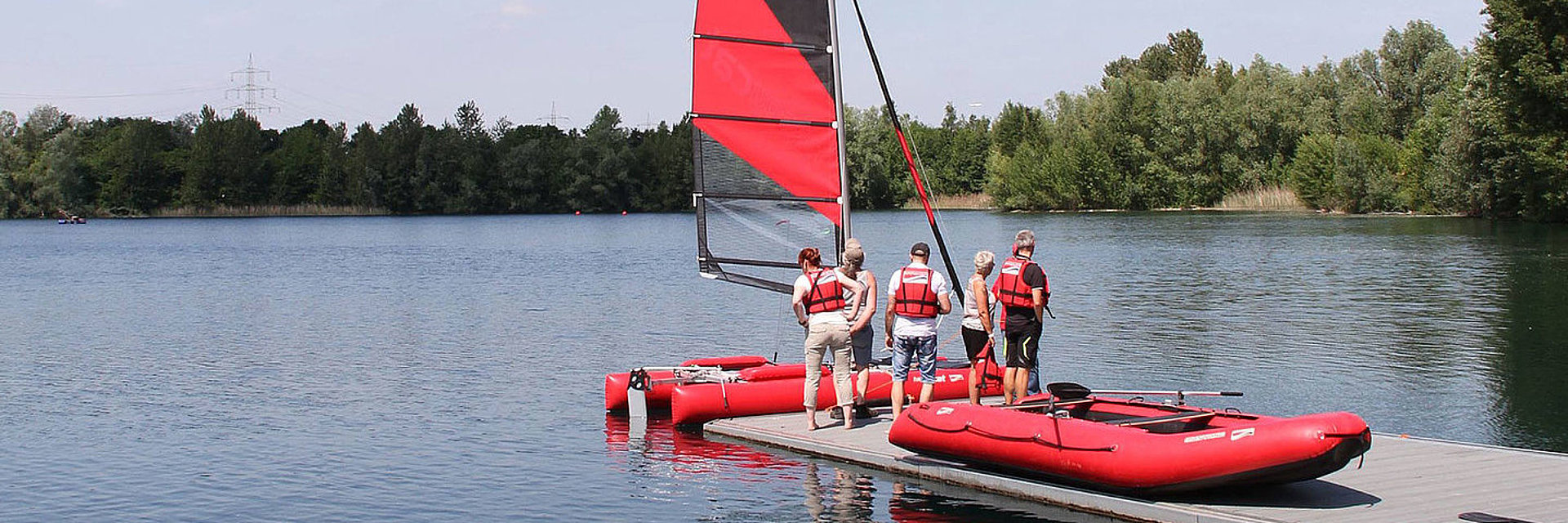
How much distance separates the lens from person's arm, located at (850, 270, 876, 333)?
13.1m

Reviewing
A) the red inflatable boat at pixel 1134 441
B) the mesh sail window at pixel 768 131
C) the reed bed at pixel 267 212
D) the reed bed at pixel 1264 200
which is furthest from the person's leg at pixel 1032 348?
the reed bed at pixel 267 212

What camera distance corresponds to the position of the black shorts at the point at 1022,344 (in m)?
12.8

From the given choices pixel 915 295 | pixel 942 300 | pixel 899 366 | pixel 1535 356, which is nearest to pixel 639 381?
pixel 899 366

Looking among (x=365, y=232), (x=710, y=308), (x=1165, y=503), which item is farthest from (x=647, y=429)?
(x=365, y=232)

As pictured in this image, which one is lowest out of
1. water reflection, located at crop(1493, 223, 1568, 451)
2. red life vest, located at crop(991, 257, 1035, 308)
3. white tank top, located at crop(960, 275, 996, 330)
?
water reflection, located at crop(1493, 223, 1568, 451)

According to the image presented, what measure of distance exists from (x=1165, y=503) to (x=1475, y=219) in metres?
59.3

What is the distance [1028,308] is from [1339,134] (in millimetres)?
74618

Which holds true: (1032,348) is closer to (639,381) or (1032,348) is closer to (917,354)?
(917,354)

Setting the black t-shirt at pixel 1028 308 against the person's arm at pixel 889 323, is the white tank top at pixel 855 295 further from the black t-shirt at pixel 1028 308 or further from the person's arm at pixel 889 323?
the black t-shirt at pixel 1028 308

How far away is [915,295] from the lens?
12.6 meters

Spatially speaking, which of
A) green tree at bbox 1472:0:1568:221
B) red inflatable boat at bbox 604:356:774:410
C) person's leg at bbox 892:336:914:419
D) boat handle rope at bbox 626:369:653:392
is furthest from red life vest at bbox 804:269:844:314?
green tree at bbox 1472:0:1568:221

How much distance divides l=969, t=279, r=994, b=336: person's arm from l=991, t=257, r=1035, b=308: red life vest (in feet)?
0.45

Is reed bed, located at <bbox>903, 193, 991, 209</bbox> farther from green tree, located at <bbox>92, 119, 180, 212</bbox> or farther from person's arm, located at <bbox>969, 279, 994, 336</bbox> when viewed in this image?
person's arm, located at <bbox>969, 279, 994, 336</bbox>

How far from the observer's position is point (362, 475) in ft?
43.5
